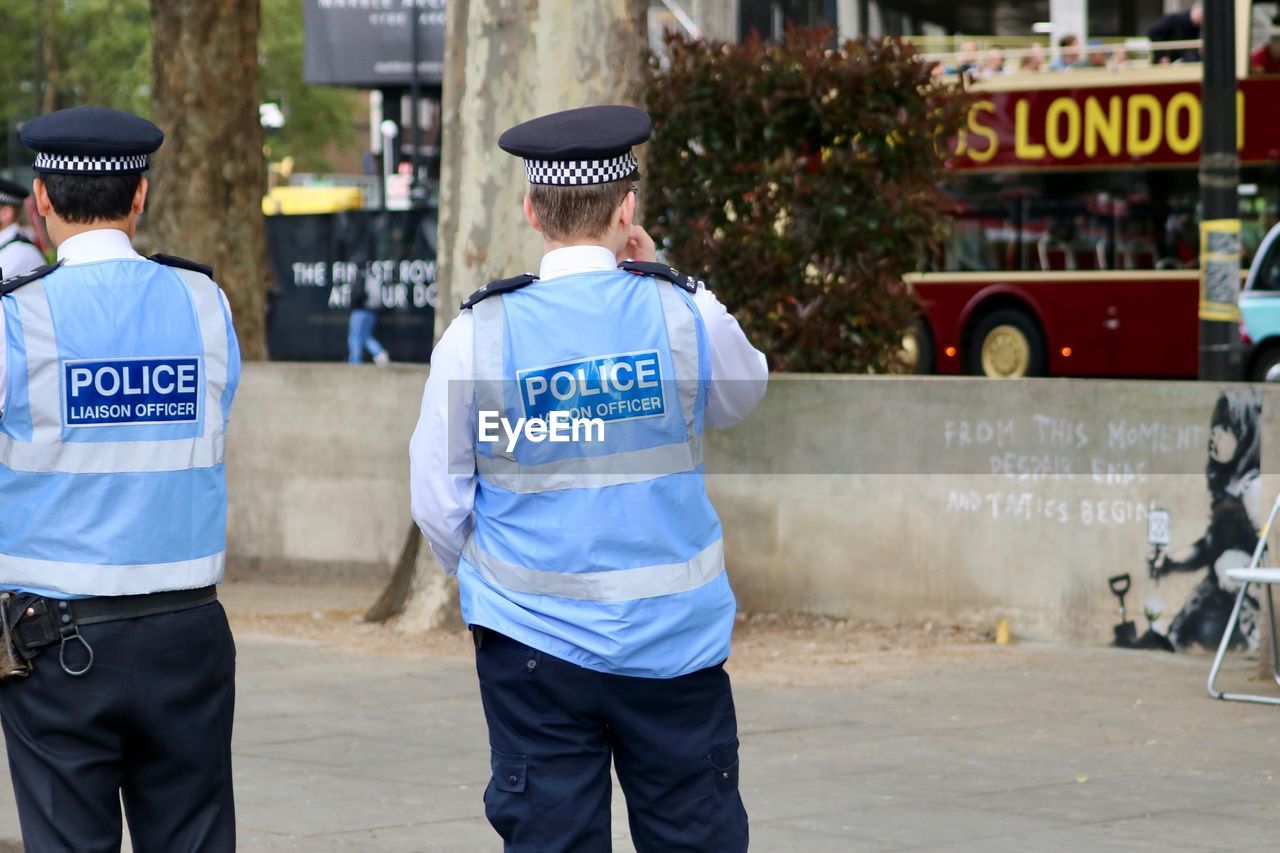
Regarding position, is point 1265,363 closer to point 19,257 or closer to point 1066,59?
point 1066,59

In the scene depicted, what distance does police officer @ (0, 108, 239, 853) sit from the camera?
155 inches

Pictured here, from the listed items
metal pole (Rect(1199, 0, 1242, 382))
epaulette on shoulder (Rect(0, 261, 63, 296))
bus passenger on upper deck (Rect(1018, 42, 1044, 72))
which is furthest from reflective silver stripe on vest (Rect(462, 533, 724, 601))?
bus passenger on upper deck (Rect(1018, 42, 1044, 72))

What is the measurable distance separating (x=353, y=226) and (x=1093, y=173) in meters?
10.5

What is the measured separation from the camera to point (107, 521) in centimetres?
397

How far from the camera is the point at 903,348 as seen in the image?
10.9m

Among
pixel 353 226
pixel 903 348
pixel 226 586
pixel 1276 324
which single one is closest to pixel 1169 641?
pixel 903 348

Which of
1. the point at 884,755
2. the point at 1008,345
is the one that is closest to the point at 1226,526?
the point at 884,755

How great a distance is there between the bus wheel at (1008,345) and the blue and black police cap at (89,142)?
2073cm

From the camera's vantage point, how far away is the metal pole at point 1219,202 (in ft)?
33.7

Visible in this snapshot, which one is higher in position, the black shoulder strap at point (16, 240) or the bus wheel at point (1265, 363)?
the black shoulder strap at point (16, 240)

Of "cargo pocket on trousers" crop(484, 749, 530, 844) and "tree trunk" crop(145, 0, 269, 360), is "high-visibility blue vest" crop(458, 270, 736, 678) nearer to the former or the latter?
"cargo pocket on trousers" crop(484, 749, 530, 844)

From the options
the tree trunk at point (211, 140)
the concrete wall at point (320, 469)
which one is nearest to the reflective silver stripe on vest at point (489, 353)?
the concrete wall at point (320, 469)

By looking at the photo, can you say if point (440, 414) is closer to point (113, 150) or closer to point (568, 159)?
point (568, 159)
